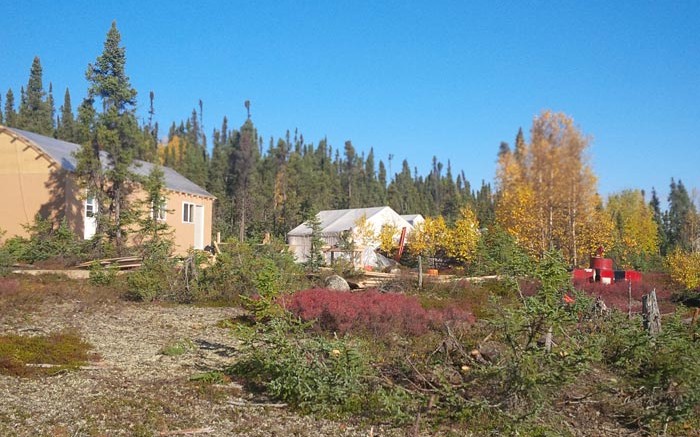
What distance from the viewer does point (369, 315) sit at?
11641mm

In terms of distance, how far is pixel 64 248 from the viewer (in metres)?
22.9

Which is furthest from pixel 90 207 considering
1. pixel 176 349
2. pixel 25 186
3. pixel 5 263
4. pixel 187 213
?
pixel 176 349

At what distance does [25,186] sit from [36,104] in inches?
1922

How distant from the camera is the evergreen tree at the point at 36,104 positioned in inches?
2478

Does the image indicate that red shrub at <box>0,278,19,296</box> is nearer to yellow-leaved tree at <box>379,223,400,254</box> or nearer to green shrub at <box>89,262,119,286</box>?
green shrub at <box>89,262,119,286</box>

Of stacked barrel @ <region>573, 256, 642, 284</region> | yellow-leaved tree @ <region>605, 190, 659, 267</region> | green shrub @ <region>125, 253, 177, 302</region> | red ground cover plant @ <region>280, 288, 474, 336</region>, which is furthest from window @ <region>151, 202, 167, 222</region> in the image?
yellow-leaved tree @ <region>605, 190, 659, 267</region>

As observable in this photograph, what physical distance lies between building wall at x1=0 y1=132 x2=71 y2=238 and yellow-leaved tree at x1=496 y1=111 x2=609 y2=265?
69.0 ft

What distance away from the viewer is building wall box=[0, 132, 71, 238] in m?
25.5

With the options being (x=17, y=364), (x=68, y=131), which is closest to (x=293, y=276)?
(x=17, y=364)

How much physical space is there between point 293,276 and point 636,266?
84.6 feet

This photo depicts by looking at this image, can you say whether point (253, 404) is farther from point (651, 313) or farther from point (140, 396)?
point (651, 313)

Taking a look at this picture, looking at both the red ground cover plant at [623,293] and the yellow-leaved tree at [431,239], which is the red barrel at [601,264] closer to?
the red ground cover plant at [623,293]

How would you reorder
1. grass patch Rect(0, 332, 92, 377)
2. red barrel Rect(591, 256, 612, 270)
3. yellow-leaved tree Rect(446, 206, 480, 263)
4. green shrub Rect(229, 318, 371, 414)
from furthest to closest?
yellow-leaved tree Rect(446, 206, 480, 263), red barrel Rect(591, 256, 612, 270), grass patch Rect(0, 332, 92, 377), green shrub Rect(229, 318, 371, 414)

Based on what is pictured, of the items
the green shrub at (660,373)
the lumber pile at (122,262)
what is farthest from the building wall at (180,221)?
the green shrub at (660,373)
